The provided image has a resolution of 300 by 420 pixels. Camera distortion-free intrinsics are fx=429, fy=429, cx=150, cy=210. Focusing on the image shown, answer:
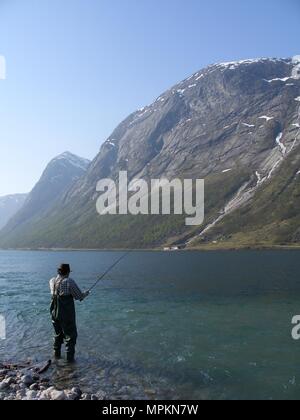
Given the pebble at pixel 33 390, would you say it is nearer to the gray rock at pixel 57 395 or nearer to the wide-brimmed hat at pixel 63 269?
the gray rock at pixel 57 395

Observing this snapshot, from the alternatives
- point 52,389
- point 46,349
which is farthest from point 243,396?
point 46,349

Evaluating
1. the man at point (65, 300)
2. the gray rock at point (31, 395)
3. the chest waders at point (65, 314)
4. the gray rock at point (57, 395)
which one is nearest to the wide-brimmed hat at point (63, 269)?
the man at point (65, 300)

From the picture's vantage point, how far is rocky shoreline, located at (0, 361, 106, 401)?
14.5 metres

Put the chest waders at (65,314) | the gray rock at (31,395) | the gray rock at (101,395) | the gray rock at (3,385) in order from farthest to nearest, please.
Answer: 1. the chest waders at (65,314)
2. the gray rock at (3,385)
3. the gray rock at (101,395)
4. the gray rock at (31,395)

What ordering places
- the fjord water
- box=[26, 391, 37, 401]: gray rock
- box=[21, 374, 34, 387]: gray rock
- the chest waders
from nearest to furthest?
box=[26, 391, 37, 401]: gray rock → box=[21, 374, 34, 387]: gray rock → the fjord water → the chest waders

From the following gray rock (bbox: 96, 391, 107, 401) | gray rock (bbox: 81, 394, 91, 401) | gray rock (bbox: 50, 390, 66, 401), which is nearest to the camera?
gray rock (bbox: 50, 390, 66, 401)

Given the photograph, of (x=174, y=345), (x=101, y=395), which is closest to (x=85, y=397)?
(x=101, y=395)

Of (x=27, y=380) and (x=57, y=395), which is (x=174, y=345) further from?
(x=57, y=395)

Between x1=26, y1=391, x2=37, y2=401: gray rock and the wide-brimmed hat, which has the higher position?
the wide-brimmed hat

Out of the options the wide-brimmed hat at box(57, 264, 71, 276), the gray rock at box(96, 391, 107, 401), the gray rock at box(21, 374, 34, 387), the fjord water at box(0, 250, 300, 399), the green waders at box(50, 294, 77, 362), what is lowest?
the fjord water at box(0, 250, 300, 399)

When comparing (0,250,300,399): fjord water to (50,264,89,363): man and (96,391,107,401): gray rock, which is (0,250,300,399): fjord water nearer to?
(96,391,107,401): gray rock

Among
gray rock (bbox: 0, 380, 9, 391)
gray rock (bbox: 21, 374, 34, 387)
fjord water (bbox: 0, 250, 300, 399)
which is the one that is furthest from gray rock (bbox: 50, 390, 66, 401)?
gray rock (bbox: 0, 380, 9, 391)

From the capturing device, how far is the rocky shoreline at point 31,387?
570 inches
